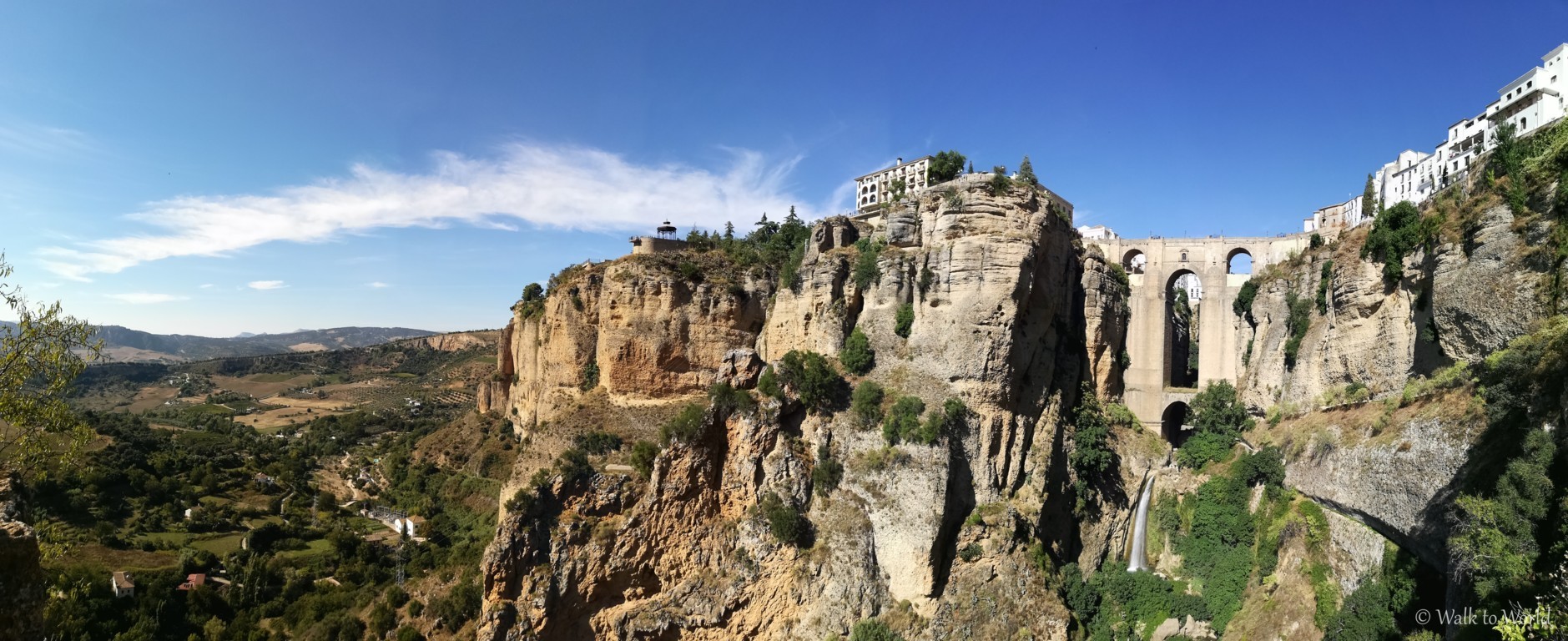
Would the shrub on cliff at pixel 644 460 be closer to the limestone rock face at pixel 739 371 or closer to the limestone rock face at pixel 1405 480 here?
the limestone rock face at pixel 739 371

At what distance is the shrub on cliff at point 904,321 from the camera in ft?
87.8

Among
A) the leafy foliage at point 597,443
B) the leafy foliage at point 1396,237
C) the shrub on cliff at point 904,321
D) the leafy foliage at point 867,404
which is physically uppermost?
the leafy foliage at point 1396,237

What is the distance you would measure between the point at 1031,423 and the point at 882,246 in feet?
30.7

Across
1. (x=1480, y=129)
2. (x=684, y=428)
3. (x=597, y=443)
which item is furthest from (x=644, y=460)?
(x=1480, y=129)

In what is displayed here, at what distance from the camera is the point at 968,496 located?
25.0 meters

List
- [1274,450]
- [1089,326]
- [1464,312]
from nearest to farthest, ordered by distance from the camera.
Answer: [1464,312]
[1274,450]
[1089,326]

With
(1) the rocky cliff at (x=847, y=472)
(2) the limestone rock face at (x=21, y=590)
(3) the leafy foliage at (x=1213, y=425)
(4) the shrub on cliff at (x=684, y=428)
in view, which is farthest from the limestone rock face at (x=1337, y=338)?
(2) the limestone rock face at (x=21, y=590)

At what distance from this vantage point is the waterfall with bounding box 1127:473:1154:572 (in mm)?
28312

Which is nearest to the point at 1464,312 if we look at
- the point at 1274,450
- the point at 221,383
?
the point at 1274,450

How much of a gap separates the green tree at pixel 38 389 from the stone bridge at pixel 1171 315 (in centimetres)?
3724

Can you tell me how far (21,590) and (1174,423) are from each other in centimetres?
4132

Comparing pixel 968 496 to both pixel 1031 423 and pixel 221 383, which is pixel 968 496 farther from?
pixel 221 383

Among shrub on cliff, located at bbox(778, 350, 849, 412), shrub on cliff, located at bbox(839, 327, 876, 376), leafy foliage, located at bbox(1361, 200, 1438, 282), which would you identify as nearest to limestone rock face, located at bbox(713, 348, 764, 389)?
shrub on cliff, located at bbox(778, 350, 849, 412)

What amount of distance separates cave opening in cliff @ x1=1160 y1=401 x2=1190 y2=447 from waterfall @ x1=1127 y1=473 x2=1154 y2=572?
Result: 580 centimetres
